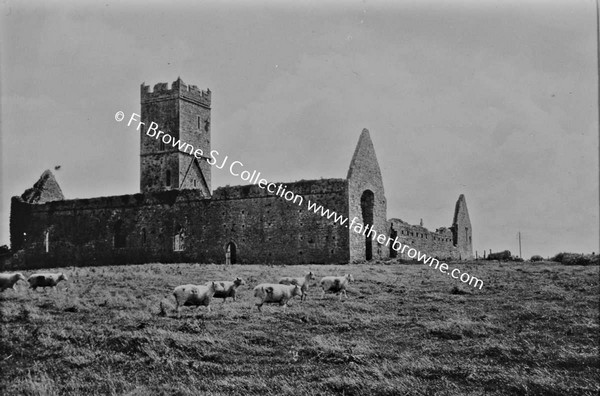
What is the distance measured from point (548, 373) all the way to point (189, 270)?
18.6 m

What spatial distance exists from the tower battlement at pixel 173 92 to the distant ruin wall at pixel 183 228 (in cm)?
1245

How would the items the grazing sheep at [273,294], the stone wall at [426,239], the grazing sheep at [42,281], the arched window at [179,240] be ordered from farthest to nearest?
1. the stone wall at [426,239]
2. the arched window at [179,240]
3. the grazing sheep at [42,281]
4. the grazing sheep at [273,294]

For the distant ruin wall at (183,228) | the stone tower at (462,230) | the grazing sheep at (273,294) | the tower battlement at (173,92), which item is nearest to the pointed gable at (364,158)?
the distant ruin wall at (183,228)

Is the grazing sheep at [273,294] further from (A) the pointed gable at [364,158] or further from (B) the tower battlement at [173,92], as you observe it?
(B) the tower battlement at [173,92]

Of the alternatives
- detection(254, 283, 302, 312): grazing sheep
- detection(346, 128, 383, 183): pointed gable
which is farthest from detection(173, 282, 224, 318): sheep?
detection(346, 128, 383, 183): pointed gable

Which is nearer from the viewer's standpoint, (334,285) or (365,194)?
(334,285)

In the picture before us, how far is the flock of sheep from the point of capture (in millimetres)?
18281

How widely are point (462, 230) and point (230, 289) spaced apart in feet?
115

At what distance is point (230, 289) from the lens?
19984mm

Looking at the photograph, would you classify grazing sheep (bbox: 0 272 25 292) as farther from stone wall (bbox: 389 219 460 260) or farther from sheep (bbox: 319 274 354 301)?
stone wall (bbox: 389 219 460 260)

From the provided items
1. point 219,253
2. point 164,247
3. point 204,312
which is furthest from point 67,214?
point 204,312

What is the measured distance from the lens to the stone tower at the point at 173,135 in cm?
5084

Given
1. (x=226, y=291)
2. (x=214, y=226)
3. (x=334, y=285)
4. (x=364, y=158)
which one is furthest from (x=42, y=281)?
(x=364, y=158)

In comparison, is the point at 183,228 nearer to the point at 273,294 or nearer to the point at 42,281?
the point at 42,281
